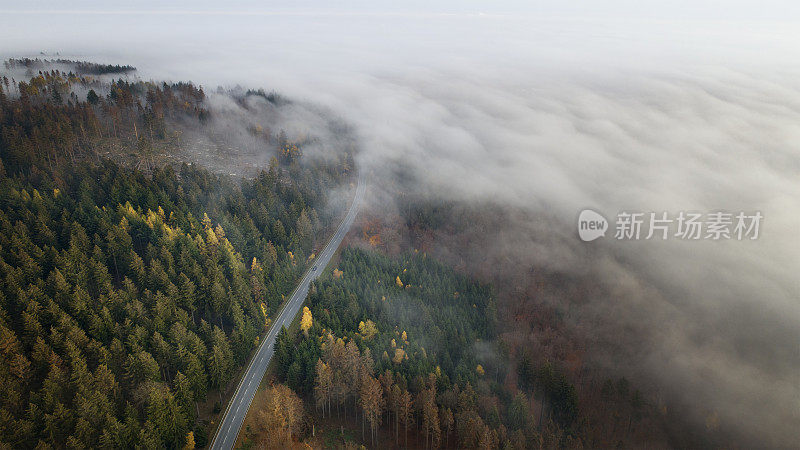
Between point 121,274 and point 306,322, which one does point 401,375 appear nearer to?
point 306,322

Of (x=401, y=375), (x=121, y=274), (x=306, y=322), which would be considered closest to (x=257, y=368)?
(x=306, y=322)

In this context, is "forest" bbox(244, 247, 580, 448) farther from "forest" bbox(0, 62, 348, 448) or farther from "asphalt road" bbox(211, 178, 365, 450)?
"forest" bbox(0, 62, 348, 448)

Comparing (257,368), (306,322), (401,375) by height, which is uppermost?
(306,322)

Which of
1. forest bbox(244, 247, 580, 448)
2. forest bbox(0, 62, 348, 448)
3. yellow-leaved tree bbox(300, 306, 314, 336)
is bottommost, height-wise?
forest bbox(244, 247, 580, 448)

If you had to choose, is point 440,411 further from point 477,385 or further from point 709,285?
point 709,285

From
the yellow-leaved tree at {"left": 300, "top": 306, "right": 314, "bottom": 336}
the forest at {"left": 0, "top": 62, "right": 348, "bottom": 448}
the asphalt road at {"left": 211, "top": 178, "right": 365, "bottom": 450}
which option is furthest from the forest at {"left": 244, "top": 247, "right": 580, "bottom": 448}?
the forest at {"left": 0, "top": 62, "right": 348, "bottom": 448}

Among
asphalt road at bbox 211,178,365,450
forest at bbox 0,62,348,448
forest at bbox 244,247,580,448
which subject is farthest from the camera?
forest at bbox 244,247,580,448
